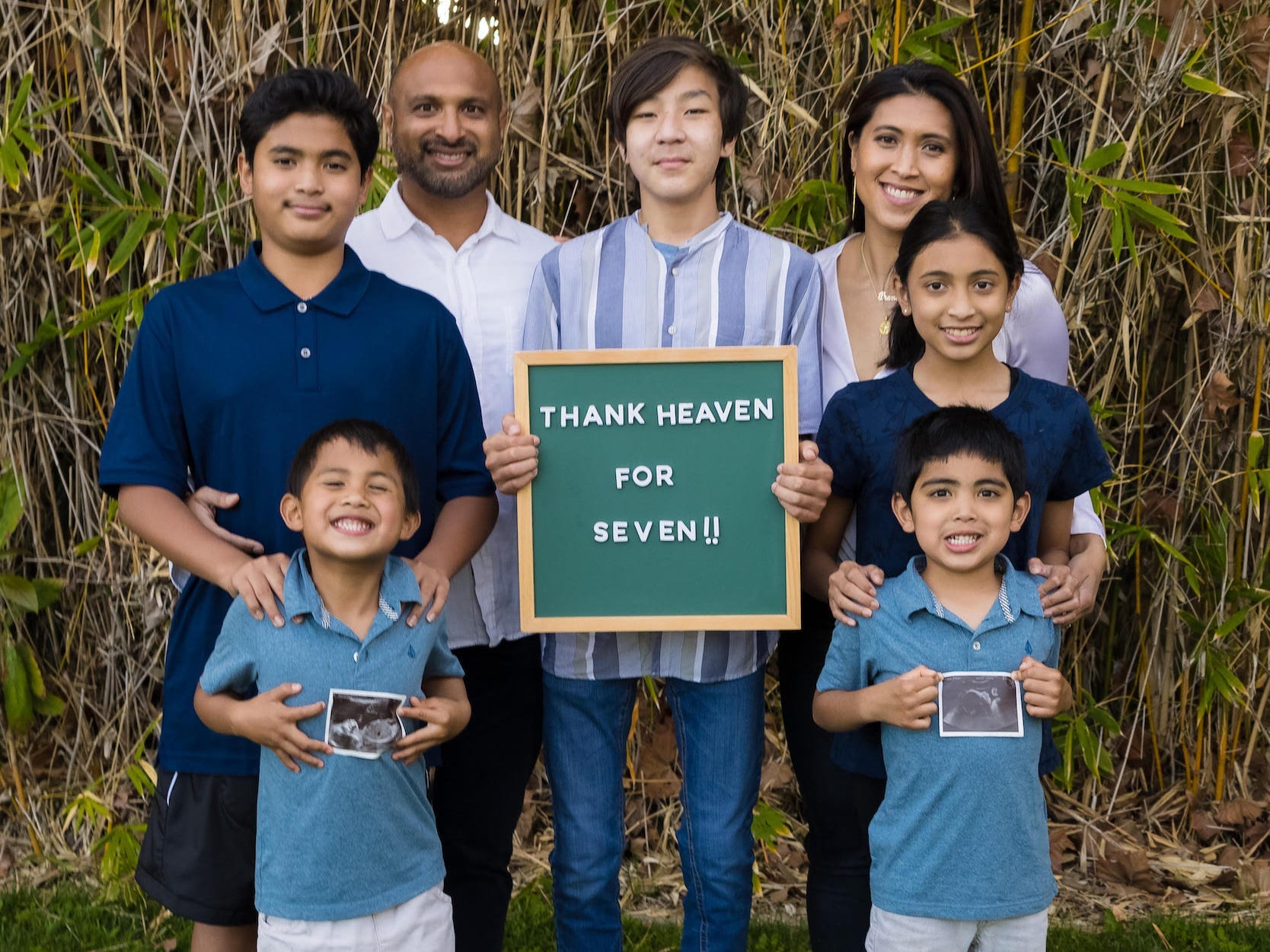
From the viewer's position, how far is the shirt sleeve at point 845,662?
2.34 meters

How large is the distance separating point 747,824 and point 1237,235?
234 centimetres

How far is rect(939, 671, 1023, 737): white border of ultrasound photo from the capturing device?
220cm

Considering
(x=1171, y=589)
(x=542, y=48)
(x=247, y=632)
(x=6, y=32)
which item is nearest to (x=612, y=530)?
(x=247, y=632)

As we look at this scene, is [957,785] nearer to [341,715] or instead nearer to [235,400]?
[341,715]

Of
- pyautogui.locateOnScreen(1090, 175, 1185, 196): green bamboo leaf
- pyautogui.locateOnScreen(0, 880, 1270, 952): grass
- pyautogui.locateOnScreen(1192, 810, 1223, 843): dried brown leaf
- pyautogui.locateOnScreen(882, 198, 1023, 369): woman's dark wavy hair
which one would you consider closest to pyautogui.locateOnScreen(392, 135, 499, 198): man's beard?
pyautogui.locateOnScreen(882, 198, 1023, 369): woman's dark wavy hair

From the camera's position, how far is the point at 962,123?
268cm

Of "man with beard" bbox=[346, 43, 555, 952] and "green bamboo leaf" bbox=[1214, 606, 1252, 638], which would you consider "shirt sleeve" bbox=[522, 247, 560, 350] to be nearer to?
"man with beard" bbox=[346, 43, 555, 952]

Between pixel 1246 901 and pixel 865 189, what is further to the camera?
pixel 1246 901

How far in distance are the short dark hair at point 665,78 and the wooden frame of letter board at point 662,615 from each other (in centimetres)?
49

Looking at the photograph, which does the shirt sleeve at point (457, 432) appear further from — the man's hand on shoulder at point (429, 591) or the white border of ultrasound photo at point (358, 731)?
the white border of ultrasound photo at point (358, 731)

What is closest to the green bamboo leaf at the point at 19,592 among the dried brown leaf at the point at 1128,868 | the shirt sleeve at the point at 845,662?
the shirt sleeve at the point at 845,662

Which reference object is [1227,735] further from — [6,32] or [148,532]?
[6,32]

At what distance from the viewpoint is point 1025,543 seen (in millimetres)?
2432

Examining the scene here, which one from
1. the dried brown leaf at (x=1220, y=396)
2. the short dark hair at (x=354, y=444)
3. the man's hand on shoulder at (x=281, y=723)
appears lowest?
the man's hand on shoulder at (x=281, y=723)
